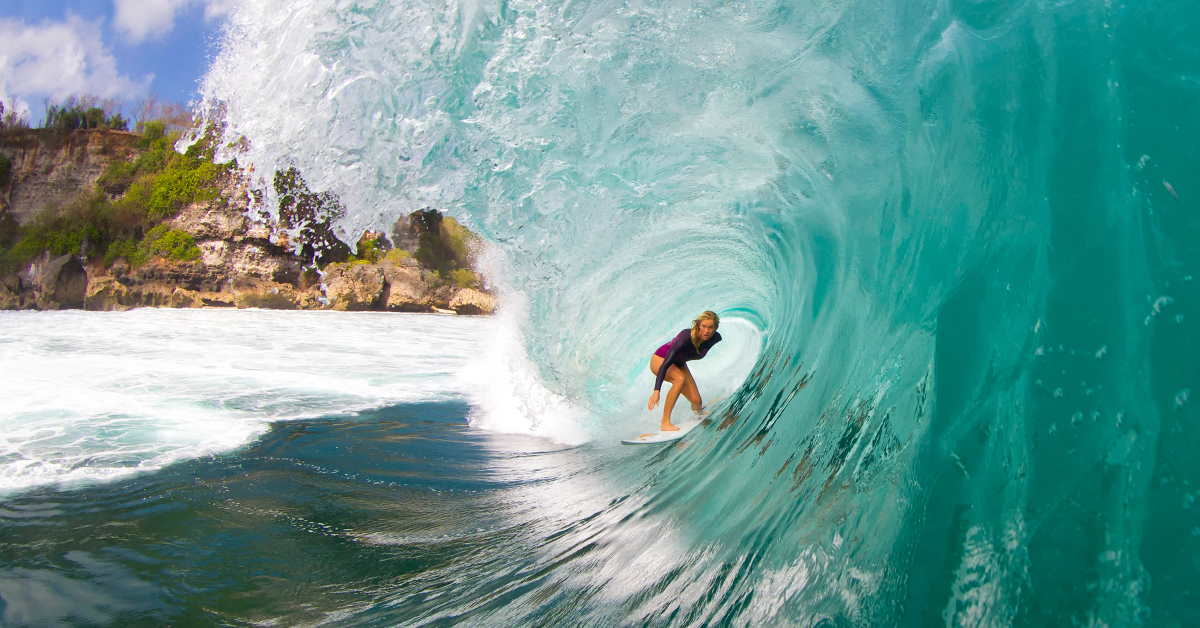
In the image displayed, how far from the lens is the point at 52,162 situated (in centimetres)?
4950

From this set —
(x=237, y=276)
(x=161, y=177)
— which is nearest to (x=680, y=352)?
(x=237, y=276)

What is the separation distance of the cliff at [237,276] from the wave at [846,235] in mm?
30852

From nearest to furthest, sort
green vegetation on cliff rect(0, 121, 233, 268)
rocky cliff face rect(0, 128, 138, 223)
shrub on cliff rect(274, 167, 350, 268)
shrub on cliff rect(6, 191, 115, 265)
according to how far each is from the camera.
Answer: shrub on cliff rect(274, 167, 350, 268) < green vegetation on cliff rect(0, 121, 233, 268) < shrub on cliff rect(6, 191, 115, 265) < rocky cliff face rect(0, 128, 138, 223)

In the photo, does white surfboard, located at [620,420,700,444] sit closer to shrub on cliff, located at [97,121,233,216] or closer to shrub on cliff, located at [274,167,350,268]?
shrub on cliff, located at [274,167,350,268]

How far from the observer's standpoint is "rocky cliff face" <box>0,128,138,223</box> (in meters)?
48.4

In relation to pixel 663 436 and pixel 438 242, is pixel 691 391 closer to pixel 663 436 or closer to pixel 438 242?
pixel 663 436

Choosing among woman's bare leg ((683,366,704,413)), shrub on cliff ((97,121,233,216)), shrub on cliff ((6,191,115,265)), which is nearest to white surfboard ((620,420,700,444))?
woman's bare leg ((683,366,704,413))

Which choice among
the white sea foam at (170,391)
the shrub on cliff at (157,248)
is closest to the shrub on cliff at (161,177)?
the shrub on cliff at (157,248)

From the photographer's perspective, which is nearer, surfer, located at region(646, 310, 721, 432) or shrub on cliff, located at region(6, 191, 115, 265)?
surfer, located at region(646, 310, 721, 432)

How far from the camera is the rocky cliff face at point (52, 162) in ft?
159

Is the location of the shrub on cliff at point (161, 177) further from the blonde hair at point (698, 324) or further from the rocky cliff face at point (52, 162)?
the blonde hair at point (698, 324)

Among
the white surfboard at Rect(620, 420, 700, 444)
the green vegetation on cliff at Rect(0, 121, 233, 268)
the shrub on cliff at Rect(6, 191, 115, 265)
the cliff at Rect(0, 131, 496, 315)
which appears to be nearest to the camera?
the white surfboard at Rect(620, 420, 700, 444)

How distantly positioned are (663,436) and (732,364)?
308 cm

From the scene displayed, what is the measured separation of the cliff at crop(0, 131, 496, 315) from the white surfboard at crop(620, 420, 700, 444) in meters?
31.9
